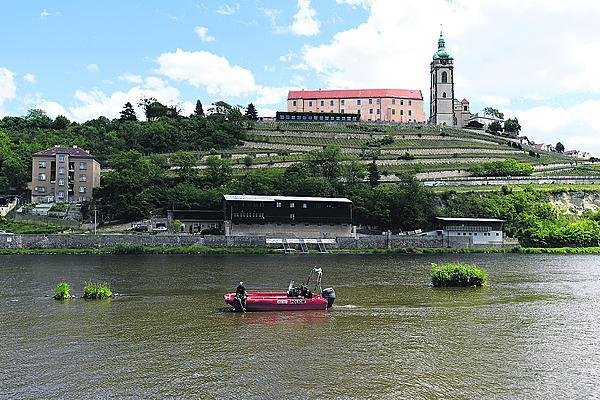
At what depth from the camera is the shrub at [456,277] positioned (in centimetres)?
3728

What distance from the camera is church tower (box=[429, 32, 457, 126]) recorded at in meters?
146

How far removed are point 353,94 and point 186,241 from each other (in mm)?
93442

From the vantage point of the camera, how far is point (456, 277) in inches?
1476

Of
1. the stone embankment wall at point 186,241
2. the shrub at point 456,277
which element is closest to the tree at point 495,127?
the stone embankment wall at point 186,241

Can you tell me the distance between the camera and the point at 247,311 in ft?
89.5

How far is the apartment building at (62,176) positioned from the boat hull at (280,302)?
2644 inches

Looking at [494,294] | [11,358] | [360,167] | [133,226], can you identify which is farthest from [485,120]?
[11,358]

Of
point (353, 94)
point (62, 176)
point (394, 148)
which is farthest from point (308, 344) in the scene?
point (353, 94)

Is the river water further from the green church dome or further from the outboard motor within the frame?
the green church dome

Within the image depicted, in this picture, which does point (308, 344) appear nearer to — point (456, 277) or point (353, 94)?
point (456, 277)

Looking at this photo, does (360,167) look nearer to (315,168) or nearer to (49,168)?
(315,168)

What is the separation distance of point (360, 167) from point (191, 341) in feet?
246

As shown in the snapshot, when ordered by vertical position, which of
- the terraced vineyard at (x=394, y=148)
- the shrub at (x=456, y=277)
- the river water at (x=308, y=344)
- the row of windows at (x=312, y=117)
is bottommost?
the river water at (x=308, y=344)

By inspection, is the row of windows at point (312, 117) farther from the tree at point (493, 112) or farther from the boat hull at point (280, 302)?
the boat hull at point (280, 302)
